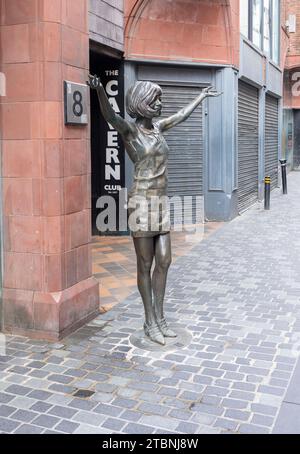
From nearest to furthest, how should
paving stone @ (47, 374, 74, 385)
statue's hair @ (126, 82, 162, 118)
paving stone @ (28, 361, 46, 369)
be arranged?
paving stone @ (47, 374, 74, 385)
paving stone @ (28, 361, 46, 369)
statue's hair @ (126, 82, 162, 118)

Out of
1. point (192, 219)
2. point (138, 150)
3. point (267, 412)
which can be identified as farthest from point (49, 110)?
point (192, 219)

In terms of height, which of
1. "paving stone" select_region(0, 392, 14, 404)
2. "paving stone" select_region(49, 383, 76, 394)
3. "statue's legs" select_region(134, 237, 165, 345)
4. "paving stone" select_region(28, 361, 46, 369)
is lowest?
"paving stone" select_region(0, 392, 14, 404)

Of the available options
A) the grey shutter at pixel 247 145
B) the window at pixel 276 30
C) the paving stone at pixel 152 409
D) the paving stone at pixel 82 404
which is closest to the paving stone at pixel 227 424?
the paving stone at pixel 152 409

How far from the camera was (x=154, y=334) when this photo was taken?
502cm

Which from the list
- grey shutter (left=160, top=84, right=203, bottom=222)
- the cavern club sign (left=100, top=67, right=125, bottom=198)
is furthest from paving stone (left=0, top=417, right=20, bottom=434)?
grey shutter (left=160, top=84, right=203, bottom=222)

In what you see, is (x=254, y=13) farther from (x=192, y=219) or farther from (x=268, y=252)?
(x=268, y=252)

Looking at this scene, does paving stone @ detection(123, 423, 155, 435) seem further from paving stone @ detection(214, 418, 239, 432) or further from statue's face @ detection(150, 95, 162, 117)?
statue's face @ detection(150, 95, 162, 117)

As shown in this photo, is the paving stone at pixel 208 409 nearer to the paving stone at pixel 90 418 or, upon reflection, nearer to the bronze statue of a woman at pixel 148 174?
the paving stone at pixel 90 418

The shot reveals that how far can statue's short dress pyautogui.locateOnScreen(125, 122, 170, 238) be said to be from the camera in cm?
482

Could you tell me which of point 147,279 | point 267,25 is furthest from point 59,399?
point 267,25

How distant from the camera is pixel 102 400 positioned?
3916 millimetres

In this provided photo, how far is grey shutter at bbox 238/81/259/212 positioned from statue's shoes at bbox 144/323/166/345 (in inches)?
346

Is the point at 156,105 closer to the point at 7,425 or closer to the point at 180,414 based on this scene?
the point at 180,414

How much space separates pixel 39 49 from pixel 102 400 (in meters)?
2.90
